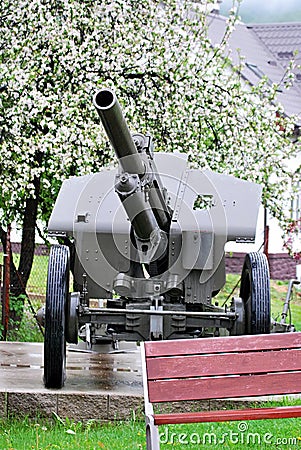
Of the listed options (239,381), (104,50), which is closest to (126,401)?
(239,381)

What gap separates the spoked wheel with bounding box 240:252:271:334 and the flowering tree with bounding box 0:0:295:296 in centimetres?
297

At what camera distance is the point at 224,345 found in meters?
5.19

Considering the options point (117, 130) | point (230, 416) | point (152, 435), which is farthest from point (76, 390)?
point (230, 416)

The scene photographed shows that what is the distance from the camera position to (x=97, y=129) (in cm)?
1010

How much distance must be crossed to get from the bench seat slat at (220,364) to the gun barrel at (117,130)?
1.64m

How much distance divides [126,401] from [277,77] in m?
18.3

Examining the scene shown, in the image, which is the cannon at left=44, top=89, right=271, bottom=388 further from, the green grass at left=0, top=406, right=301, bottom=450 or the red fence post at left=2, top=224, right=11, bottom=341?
the red fence post at left=2, top=224, right=11, bottom=341

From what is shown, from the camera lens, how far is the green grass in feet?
19.5

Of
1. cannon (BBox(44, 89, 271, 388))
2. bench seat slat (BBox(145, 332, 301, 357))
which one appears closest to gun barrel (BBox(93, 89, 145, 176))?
cannon (BBox(44, 89, 271, 388))

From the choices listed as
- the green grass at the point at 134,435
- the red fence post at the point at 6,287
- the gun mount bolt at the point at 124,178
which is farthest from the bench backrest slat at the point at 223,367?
the red fence post at the point at 6,287

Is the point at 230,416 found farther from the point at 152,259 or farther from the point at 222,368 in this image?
the point at 152,259

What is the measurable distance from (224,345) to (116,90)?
216 inches

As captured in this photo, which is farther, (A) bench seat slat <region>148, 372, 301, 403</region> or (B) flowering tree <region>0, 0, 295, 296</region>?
(B) flowering tree <region>0, 0, 295, 296</region>

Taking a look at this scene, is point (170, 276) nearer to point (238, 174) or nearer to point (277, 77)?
point (238, 174)
